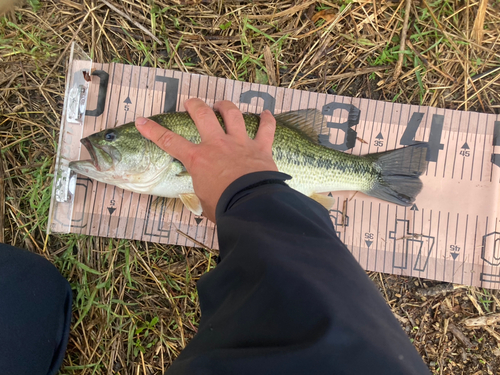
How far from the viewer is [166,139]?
220 cm

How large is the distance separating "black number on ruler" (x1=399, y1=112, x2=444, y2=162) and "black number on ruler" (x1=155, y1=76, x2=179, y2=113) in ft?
6.56

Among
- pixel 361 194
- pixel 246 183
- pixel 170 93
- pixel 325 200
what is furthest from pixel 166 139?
pixel 361 194

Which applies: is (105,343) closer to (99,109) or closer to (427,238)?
(99,109)

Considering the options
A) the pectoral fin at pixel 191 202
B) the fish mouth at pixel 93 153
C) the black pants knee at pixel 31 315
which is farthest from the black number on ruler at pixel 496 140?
the black pants knee at pixel 31 315

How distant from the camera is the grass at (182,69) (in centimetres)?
260

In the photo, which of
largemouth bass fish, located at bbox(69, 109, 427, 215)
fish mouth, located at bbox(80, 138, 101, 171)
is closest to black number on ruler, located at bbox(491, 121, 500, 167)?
largemouth bass fish, located at bbox(69, 109, 427, 215)

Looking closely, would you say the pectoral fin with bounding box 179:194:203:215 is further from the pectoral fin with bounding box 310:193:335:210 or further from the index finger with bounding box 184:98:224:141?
the pectoral fin with bounding box 310:193:335:210

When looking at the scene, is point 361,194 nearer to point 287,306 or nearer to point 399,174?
point 399,174

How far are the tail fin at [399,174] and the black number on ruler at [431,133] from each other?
9 centimetres

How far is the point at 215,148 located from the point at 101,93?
1.30m

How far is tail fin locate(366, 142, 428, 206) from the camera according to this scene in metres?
2.64

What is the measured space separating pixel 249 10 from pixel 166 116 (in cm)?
125

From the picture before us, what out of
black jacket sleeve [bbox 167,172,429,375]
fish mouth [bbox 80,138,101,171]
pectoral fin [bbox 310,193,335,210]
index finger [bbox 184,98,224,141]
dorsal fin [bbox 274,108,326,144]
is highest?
dorsal fin [bbox 274,108,326,144]

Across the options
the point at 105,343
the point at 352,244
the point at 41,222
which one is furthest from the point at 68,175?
the point at 352,244
